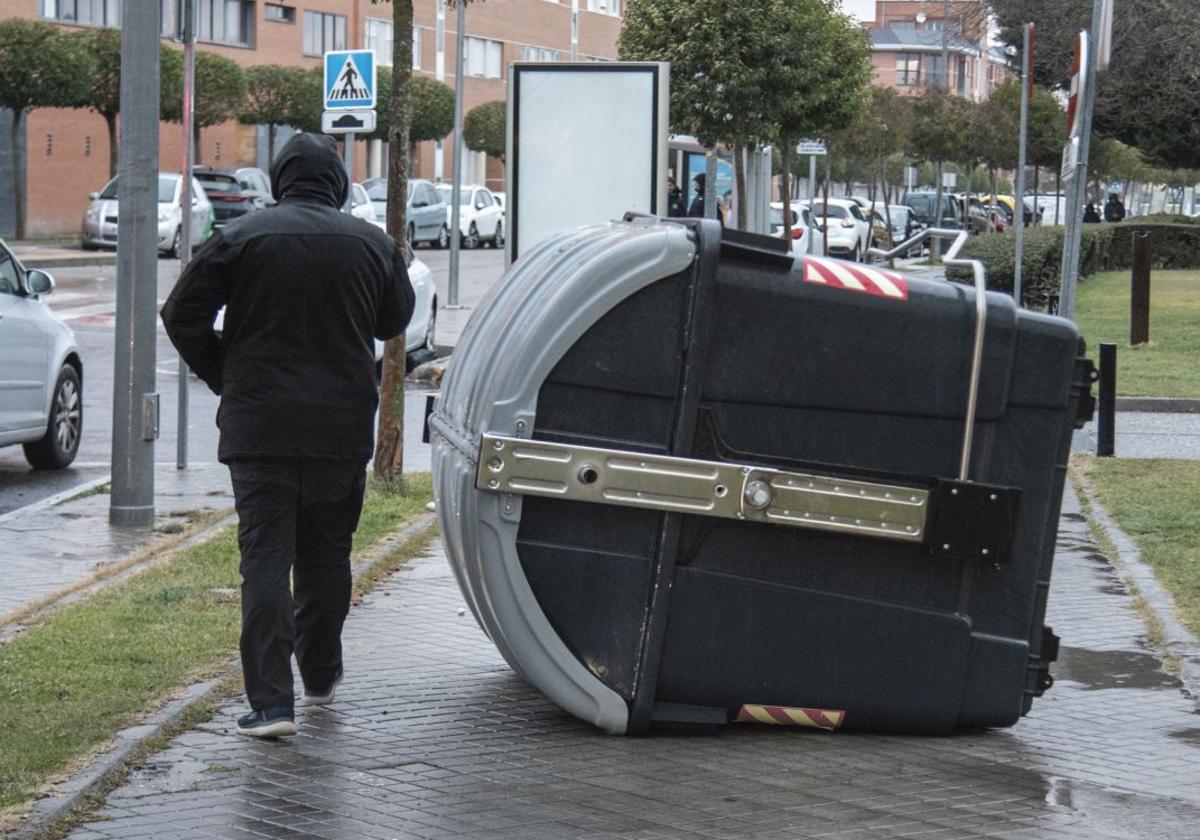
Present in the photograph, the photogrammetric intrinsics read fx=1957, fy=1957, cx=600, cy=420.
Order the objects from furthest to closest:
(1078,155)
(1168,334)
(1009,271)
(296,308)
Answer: (1009,271) < (1168,334) < (1078,155) < (296,308)

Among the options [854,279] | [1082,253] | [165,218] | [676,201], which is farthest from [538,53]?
[854,279]

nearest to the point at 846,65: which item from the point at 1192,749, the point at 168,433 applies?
the point at 168,433

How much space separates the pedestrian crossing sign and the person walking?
30.5 ft

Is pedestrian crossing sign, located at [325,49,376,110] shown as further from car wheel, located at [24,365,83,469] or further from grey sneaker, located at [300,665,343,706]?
grey sneaker, located at [300,665,343,706]

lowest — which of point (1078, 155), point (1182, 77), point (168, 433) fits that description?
point (168, 433)

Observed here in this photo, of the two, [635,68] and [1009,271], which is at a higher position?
[635,68]

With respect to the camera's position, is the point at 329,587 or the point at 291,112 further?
the point at 291,112

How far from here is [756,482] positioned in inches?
231

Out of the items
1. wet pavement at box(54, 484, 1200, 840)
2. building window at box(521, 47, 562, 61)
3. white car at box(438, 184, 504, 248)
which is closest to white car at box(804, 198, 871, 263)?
white car at box(438, 184, 504, 248)

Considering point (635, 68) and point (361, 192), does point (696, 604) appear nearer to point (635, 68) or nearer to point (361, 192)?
point (635, 68)

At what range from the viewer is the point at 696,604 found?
5949 mm

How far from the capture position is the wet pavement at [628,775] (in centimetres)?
524

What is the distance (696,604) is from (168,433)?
9973mm

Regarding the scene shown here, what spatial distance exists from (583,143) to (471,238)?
37407mm
